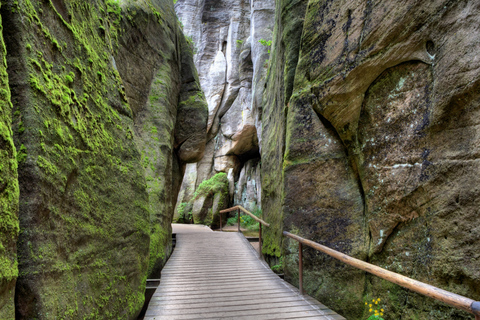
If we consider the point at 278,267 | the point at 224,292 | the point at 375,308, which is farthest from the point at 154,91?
the point at 375,308

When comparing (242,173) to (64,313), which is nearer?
(64,313)

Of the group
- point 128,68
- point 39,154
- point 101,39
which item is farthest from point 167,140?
point 39,154

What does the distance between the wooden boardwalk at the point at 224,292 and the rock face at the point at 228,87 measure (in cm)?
1152

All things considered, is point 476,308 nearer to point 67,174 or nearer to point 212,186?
point 67,174

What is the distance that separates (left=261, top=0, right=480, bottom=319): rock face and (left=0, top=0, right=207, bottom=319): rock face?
10.00 ft

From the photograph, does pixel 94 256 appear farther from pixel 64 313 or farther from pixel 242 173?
pixel 242 173

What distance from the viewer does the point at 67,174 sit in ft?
7.34

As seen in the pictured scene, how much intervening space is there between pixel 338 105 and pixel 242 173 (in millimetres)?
16608

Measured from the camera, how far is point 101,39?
349cm

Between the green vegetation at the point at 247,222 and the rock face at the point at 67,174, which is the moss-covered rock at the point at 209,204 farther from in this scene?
the rock face at the point at 67,174

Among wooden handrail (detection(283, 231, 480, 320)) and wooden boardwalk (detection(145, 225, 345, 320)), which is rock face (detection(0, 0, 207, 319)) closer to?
wooden boardwalk (detection(145, 225, 345, 320))

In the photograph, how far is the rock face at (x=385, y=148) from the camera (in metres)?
3.12

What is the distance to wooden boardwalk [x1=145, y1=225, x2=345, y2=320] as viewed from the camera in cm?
376

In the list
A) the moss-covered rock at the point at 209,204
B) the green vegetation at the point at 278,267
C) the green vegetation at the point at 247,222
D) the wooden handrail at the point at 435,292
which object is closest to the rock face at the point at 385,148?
the green vegetation at the point at 278,267
